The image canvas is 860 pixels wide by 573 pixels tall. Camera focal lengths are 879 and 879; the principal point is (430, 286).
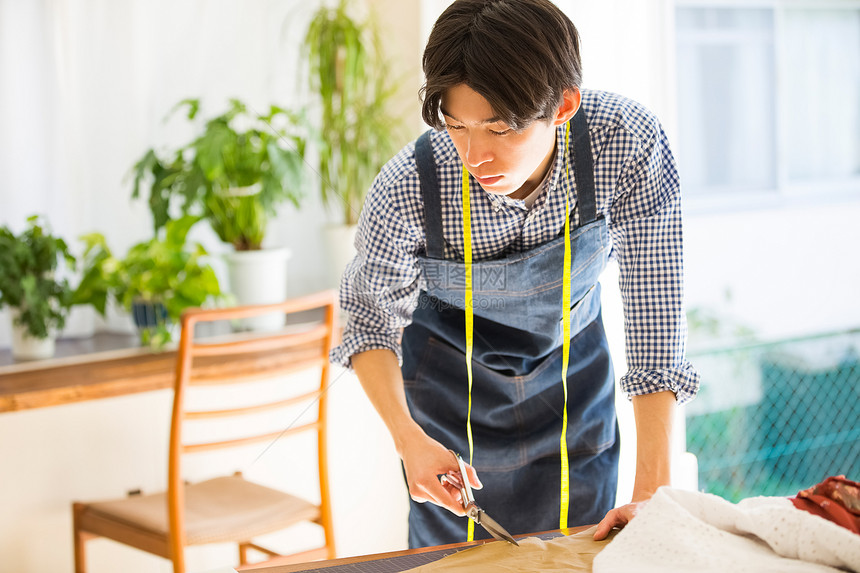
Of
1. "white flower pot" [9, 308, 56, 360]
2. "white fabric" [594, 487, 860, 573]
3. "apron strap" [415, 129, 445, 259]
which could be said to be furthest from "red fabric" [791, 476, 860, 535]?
"white flower pot" [9, 308, 56, 360]

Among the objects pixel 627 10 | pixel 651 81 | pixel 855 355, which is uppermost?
pixel 627 10

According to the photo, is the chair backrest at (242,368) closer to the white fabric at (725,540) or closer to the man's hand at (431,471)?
the man's hand at (431,471)

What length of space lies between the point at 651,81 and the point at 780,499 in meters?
1.21

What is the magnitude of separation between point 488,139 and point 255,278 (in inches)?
54.5

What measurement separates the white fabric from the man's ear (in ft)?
1.34

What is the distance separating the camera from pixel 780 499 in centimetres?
77

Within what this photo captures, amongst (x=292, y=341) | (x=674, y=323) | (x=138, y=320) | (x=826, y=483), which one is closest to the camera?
(x=826, y=483)

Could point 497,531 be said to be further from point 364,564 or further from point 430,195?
point 430,195

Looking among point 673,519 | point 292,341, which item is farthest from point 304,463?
point 673,519

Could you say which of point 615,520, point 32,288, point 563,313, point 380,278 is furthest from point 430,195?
point 32,288

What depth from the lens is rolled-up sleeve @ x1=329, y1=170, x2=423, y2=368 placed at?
1105 mm

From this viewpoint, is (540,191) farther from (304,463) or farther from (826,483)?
(304,463)

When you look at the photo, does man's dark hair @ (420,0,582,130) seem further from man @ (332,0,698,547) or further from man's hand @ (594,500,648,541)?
man's hand @ (594,500,648,541)

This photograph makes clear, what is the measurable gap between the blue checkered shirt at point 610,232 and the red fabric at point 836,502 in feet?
0.89
